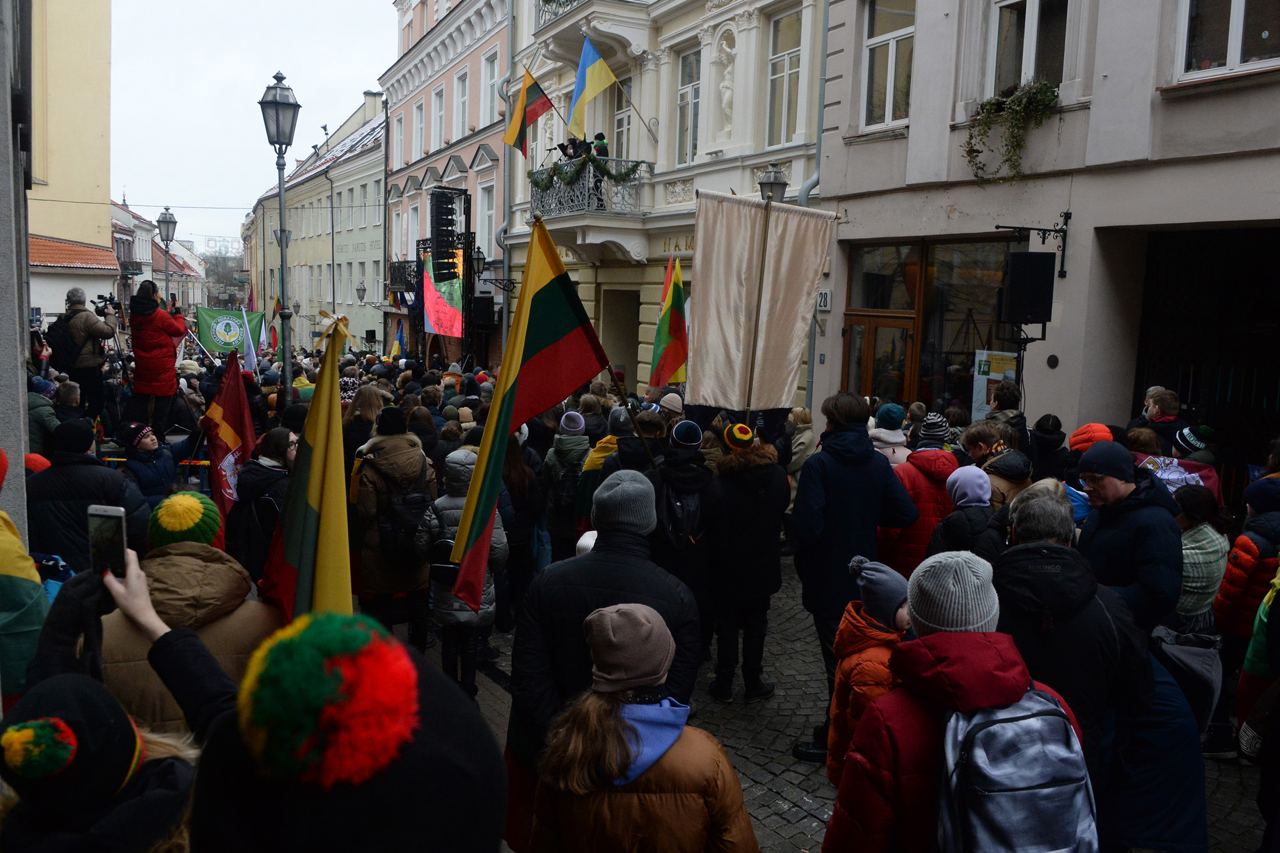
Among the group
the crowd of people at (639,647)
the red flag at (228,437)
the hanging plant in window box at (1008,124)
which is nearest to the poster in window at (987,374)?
the hanging plant in window box at (1008,124)

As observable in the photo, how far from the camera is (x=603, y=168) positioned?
17875 mm

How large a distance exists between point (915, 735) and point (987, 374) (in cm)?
919

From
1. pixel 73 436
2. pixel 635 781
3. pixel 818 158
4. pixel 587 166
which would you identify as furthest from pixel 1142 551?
pixel 587 166

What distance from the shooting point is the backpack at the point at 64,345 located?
428 inches

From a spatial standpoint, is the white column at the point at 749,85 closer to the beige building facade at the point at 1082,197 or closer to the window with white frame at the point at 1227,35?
the beige building facade at the point at 1082,197

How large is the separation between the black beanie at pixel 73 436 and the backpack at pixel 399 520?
142 centimetres

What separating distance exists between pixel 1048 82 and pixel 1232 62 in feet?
6.26

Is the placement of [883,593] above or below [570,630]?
above

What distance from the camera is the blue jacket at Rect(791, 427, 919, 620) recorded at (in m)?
5.47

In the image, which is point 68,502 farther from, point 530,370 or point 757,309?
point 757,309

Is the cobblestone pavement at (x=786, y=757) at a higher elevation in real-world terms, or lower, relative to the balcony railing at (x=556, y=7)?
lower

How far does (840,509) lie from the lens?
5473 millimetres

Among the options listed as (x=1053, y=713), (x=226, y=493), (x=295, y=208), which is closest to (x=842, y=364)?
(x=226, y=493)

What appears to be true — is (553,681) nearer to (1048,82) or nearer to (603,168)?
(1048,82)
